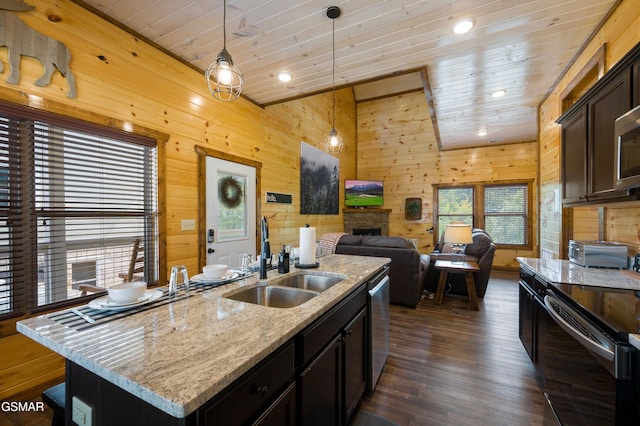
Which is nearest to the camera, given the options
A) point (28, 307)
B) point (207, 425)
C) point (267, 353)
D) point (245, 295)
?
point (207, 425)

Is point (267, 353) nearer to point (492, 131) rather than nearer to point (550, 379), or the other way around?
point (550, 379)

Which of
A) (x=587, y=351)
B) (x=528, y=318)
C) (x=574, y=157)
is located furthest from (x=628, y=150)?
(x=528, y=318)

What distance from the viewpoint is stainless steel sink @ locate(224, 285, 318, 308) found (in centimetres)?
159

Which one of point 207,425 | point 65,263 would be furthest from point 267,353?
point 65,263

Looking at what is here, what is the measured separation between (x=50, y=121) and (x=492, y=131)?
22.2ft

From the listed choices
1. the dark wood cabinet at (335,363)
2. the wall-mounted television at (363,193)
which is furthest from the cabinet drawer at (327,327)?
the wall-mounted television at (363,193)

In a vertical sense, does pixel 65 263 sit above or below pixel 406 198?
below

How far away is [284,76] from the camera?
3365 mm

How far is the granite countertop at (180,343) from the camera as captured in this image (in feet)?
2.29

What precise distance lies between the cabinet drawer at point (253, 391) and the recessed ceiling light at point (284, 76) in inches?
124

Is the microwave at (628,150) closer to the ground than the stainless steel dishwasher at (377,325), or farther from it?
farther from it

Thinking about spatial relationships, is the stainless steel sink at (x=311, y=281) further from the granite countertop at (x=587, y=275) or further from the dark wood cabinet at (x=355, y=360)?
the granite countertop at (x=587, y=275)

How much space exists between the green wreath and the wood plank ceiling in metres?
1.28

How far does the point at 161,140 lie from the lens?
2.80 m
